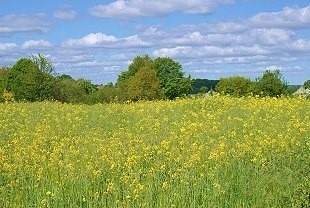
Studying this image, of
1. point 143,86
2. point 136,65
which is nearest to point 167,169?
point 143,86

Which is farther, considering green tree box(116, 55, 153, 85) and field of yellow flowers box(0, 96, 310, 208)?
green tree box(116, 55, 153, 85)

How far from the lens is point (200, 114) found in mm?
17141

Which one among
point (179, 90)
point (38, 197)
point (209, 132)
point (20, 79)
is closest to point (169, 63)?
point (179, 90)

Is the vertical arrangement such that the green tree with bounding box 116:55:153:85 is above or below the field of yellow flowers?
above

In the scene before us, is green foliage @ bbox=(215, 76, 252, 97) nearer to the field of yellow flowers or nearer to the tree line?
the tree line

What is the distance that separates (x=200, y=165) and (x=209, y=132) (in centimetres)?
305

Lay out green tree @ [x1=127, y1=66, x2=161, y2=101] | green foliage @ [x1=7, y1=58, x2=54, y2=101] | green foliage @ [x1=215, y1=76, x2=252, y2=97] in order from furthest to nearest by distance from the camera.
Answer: green foliage @ [x1=215, y1=76, x2=252, y2=97] < green tree @ [x1=127, y1=66, x2=161, y2=101] < green foliage @ [x1=7, y1=58, x2=54, y2=101]

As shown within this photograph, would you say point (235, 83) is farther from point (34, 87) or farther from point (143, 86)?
point (34, 87)

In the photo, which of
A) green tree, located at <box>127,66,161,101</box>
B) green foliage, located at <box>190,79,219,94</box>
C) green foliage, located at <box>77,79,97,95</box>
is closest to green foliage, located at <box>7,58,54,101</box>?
green tree, located at <box>127,66,161,101</box>

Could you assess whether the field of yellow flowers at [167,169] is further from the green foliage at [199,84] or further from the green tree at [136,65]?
the green foliage at [199,84]

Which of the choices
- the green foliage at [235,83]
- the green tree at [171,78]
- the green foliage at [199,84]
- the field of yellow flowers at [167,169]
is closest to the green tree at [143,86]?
the green foliage at [235,83]

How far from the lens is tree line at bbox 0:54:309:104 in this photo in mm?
47125

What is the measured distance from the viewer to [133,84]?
5928cm

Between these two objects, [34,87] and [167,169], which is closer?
[167,169]
